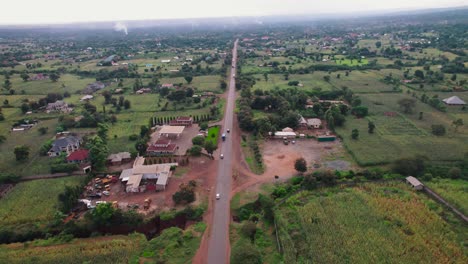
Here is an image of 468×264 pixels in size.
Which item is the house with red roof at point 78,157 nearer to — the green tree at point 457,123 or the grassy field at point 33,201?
the grassy field at point 33,201

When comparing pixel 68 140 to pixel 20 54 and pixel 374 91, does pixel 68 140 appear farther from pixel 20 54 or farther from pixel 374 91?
pixel 20 54

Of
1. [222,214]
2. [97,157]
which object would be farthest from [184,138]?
[222,214]

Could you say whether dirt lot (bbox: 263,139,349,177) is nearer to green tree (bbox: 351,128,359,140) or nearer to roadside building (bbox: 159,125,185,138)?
green tree (bbox: 351,128,359,140)

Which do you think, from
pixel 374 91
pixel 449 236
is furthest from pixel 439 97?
pixel 449 236

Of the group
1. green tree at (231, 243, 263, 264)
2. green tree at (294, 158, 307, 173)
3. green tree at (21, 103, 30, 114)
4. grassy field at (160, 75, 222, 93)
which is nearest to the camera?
green tree at (231, 243, 263, 264)

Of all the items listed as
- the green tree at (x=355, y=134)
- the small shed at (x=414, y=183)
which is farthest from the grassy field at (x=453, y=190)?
the green tree at (x=355, y=134)

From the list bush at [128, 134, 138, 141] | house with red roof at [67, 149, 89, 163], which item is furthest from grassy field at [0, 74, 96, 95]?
house with red roof at [67, 149, 89, 163]
